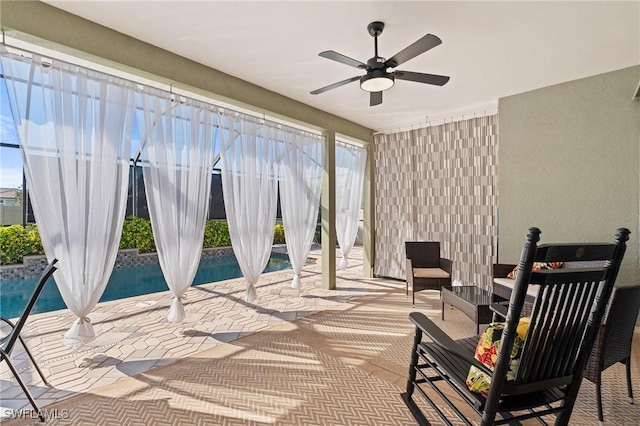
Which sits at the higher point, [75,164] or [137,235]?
[75,164]

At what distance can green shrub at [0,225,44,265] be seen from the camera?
6.39m

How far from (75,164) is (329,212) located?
11.4 ft

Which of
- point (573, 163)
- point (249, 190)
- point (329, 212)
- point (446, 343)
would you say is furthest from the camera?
point (329, 212)

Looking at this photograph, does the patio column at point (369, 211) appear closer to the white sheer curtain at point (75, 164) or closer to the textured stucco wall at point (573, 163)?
the textured stucco wall at point (573, 163)

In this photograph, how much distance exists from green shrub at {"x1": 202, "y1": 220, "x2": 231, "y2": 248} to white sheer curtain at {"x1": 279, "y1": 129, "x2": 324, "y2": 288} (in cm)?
542

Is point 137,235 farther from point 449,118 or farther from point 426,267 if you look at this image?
point 449,118

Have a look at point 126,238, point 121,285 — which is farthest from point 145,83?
point 126,238

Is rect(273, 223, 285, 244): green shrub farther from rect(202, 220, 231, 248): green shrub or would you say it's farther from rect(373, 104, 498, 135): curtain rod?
rect(373, 104, 498, 135): curtain rod

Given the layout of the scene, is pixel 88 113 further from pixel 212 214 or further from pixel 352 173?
pixel 212 214

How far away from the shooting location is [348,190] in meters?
5.96

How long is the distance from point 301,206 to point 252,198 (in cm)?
94

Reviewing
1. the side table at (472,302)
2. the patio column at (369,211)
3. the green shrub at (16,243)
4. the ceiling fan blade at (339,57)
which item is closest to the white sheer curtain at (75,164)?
the ceiling fan blade at (339,57)

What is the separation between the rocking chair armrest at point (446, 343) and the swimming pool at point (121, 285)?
5514 millimetres

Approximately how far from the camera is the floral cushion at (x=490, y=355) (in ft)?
4.55
